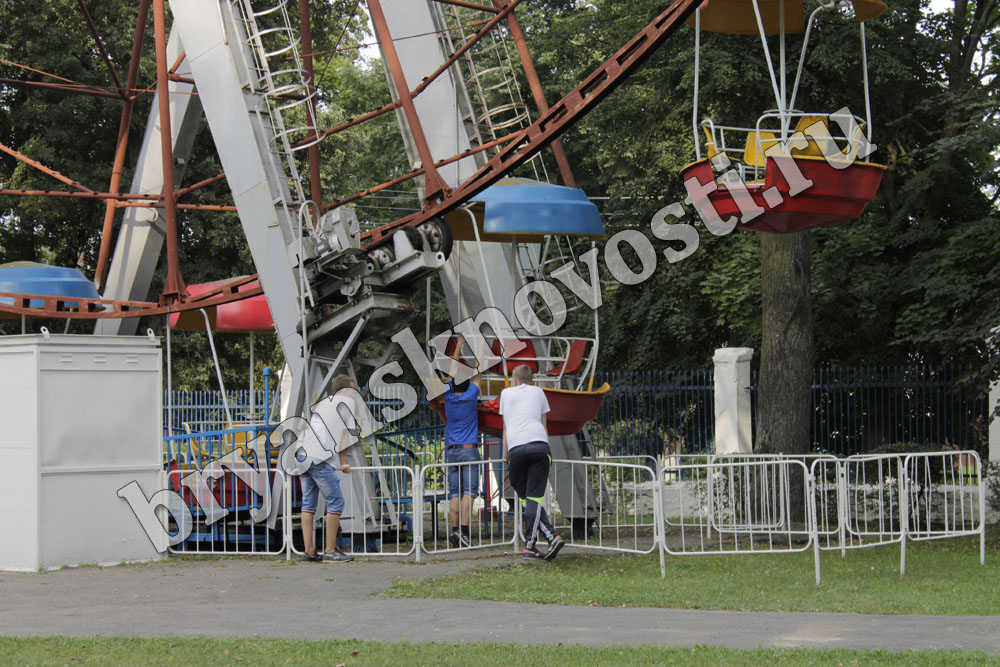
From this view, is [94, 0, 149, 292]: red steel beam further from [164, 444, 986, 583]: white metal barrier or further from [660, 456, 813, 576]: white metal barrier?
[660, 456, 813, 576]: white metal barrier

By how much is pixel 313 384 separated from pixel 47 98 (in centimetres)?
2191

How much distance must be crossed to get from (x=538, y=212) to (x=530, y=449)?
9.59ft

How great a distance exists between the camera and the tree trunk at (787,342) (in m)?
18.1

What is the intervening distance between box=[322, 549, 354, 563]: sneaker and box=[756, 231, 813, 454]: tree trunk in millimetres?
8539

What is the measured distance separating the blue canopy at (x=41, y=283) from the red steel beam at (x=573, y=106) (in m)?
7.82

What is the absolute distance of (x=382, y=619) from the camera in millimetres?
8539

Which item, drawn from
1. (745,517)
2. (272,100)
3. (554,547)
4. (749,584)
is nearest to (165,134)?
(272,100)

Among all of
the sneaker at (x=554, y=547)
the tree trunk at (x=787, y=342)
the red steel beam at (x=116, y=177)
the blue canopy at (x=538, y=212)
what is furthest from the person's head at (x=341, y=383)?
the red steel beam at (x=116, y=177)

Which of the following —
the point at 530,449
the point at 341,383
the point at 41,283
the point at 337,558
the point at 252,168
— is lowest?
the point at 337,558

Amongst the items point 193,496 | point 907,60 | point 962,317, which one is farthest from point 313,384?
point 907,60

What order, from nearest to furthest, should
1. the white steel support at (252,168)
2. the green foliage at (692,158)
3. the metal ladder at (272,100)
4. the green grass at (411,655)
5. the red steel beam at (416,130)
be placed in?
1. the green grass at (411,655)
2. the red steel beam at (416,130)
3. the white steel support at (252,168)
4. the metal ladder at (272,100)
5. the green foliage at (692,158)

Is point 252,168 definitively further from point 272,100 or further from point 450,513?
point 450,513

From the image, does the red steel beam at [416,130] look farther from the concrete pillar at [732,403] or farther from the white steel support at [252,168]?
the concrete pillar at [732,403]

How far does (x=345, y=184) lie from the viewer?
38.8 meters
